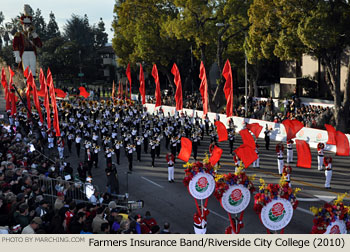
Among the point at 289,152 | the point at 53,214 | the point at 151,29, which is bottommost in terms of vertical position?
the point at 53,214

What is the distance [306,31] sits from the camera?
781 inches

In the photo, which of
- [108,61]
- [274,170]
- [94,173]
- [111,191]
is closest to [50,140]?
[94,173]

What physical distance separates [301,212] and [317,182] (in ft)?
10.9

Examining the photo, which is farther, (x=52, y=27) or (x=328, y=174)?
(x=52, y=27)

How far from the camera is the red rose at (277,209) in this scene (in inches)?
307

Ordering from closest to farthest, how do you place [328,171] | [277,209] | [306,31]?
1. [277,209]
2. [328,171]
3. [306,31]

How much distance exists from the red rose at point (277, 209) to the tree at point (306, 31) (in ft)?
46.9

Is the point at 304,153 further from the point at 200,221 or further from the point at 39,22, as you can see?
the point at 39,22

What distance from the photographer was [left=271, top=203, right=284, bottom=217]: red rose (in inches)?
307

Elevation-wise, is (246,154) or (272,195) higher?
(246,154)

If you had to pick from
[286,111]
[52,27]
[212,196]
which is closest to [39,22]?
[52,27]

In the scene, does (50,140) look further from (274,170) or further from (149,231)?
(149,231)

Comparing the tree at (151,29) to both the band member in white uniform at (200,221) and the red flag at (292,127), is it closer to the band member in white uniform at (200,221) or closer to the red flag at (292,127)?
the red flag at (292,127)

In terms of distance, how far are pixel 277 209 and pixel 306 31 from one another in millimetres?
14534
